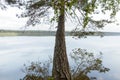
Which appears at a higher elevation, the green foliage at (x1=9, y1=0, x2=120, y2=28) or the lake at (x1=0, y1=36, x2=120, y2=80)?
the green foliage at (x1=9, y1=0, x2=120, y2=28)

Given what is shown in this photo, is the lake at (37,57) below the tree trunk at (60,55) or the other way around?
below

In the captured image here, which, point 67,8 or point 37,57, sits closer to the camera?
point 67,8

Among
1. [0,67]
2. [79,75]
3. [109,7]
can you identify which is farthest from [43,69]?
[0,67]

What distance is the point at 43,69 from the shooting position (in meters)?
19.5

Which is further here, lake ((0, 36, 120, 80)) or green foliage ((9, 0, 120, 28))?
lake ((0, 36, 120, 80))

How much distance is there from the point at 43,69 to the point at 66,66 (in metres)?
2.60

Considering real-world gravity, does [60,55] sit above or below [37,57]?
above

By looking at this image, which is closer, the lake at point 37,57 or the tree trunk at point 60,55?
the tree trunk at point 60,55

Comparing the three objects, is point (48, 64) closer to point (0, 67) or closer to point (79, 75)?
point (79, 75)

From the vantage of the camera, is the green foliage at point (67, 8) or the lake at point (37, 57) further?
the lake at point (37, 57)

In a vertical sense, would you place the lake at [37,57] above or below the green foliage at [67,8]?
below

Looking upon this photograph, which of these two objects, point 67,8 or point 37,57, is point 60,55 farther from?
point 37,57

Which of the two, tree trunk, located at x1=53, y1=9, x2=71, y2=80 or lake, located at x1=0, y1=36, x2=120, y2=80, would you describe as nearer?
tree trunk, located at x1=53, y1=9, x2=71, y2=80

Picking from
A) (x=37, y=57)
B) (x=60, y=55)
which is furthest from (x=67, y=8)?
(x=37, y=57)
